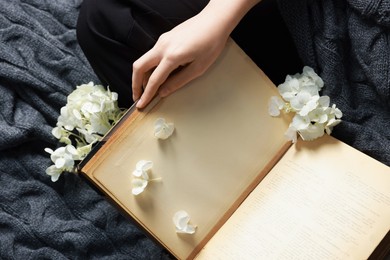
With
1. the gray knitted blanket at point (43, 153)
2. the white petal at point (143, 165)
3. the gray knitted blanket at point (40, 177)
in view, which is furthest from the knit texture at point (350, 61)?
the gray knitted blanket at point (40, 177)

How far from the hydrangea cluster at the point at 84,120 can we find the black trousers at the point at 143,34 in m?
0.03

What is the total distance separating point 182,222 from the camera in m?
0.65

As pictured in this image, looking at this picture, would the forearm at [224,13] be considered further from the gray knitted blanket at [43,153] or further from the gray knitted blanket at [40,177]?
the gray knitted blanket at [40,177]

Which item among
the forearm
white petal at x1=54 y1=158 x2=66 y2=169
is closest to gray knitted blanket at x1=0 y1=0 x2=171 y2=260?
white petal at x1=54 y1=158 x2=66 y2=169

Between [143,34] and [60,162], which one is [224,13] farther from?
[60,162]

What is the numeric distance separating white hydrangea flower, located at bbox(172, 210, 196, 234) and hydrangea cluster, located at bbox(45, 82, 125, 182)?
174mm

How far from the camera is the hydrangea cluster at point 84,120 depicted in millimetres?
740

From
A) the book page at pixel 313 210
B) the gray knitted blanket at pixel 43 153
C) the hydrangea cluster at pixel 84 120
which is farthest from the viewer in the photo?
the gray knitted blanket at pixel 43 153

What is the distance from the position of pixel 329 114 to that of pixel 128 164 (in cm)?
29

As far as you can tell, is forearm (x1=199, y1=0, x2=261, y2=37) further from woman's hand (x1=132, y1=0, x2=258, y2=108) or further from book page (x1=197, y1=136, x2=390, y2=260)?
book page (x1=197, y1=136, x2=390, y2=260)

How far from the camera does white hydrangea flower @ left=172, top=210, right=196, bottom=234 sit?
65cm

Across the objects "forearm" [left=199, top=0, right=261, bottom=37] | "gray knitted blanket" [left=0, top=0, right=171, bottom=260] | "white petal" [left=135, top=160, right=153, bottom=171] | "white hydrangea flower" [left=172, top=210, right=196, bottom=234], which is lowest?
"gray knitted blanket" [left=0, top=0, right=171, bottom=260]

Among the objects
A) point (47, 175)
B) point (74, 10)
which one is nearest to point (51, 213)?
point (47, 175)

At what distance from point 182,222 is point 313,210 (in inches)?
6.9
